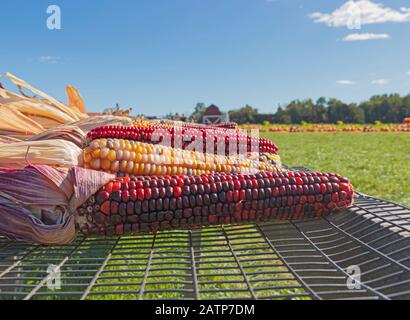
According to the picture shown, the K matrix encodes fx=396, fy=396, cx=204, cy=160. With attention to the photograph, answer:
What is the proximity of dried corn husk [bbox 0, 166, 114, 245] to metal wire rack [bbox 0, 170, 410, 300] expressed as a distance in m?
0.06

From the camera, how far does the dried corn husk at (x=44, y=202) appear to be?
152 centimetres

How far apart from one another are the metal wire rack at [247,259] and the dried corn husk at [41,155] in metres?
0.44

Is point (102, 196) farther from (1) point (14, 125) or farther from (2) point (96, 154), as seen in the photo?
(1) point (14, 125)

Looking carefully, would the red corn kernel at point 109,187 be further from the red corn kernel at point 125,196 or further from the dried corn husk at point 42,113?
the dried corn husk at point 42,113

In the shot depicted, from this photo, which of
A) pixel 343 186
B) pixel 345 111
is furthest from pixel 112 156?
pixel 345 111

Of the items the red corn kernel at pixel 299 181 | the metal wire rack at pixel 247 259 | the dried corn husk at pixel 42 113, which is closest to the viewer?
the metal wire rack at pixel 247 259

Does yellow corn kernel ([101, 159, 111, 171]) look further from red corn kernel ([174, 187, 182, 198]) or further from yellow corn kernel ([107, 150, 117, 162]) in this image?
red corn kernel ([174, 187, 182, 198])

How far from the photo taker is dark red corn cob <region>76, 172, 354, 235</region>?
1579mm

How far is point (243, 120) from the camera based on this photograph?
194 ft

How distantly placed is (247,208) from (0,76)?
3033 millimetres

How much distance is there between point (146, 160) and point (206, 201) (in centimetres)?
57

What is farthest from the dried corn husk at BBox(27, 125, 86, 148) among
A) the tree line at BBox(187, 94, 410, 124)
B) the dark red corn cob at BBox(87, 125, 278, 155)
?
the tree line at BBox(187, 94, 410, 124)

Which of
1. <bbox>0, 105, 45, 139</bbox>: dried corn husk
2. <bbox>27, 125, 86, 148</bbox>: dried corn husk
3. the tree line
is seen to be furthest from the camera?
the tree line

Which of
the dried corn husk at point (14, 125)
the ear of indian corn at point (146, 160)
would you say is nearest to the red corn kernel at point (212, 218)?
the ear of indian corn at point (146, 160)
